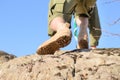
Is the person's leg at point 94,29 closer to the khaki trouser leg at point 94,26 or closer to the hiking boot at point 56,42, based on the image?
the khaki trouser leg at point 94,26

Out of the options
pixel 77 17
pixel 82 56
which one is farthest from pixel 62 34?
pixel 77 17

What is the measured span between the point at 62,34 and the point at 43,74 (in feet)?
1.80

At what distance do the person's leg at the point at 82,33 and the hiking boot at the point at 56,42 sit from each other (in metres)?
0.44

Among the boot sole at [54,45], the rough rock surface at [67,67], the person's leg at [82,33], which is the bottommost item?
the rough rock surface at [67,67]

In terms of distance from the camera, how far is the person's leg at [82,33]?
15.3 ft

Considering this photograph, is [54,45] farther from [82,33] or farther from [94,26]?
[94,26]

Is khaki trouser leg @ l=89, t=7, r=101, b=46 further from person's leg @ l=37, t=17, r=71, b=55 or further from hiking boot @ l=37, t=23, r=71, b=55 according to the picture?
hiking boot @ l=37, t=23, r=71, b=55

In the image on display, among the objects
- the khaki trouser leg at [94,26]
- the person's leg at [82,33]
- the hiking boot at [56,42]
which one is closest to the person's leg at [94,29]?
the khaki trouser leg at [94,26]

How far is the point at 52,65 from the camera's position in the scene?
12.5 ft

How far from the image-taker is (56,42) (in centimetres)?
416

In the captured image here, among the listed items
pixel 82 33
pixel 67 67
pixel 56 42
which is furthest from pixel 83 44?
pixel 67 67

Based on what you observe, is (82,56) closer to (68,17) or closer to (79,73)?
(79,73)

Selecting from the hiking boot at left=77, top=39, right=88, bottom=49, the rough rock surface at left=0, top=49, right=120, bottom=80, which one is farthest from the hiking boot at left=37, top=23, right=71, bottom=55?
the hiking boot at left=77, top=39, right=88, bottom=49

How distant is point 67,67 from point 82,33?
3.44 ft
